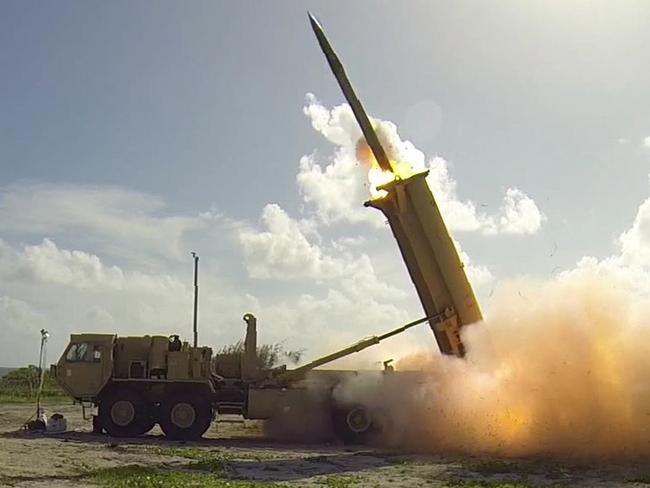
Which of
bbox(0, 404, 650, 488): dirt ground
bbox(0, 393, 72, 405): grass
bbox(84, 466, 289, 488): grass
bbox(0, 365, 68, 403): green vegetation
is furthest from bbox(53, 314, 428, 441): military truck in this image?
bbox(0, 393, 72, 405): grass

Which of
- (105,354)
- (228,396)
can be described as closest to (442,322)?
(228,396)

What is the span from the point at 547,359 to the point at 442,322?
9.47ft

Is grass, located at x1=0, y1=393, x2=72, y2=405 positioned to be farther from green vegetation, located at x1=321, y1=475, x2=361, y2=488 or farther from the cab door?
green vegetation, located at x1=321, y1=475, x2=361, y2=488

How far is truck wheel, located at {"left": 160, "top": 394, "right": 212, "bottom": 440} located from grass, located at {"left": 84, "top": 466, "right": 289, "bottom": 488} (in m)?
7.27

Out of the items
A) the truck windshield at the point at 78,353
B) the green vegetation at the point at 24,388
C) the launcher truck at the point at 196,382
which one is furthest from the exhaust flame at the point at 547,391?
the green vegetation at the point at 24,388

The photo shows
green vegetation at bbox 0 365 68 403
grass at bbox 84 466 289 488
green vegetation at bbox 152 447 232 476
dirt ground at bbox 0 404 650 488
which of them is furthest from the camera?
green vegetation at bbox 0 365 68 403

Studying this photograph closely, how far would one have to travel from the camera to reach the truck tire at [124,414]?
24.0 metres

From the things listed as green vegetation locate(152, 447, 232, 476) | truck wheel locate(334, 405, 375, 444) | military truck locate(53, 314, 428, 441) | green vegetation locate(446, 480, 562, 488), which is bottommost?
green vegetation locate(446, 480, 562, 488)

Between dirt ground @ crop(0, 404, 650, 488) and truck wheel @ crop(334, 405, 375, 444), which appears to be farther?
truck wheel @ crop(334, 405, 375, 444)

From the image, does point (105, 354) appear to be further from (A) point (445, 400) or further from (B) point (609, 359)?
(B) point (609, 359)

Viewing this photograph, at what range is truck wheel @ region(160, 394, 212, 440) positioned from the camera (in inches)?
941

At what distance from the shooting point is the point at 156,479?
49.2 ft

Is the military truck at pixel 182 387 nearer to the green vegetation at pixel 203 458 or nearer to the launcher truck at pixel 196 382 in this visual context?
the launcher truck at pixel 196 382

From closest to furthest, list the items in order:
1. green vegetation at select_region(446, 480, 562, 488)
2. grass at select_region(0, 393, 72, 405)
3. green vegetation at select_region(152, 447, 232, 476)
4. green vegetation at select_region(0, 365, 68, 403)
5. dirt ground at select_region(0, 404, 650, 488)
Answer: green vegetation at select_region(446, 480, 562, 488), dirt ground at select_region(0, 404, 650, 488), green vegetation at select_region(152, 447, 232, 476), grass at select_region(0, 393, 72, 405), green vegetation at select_region(0, 365, 68, 403)
